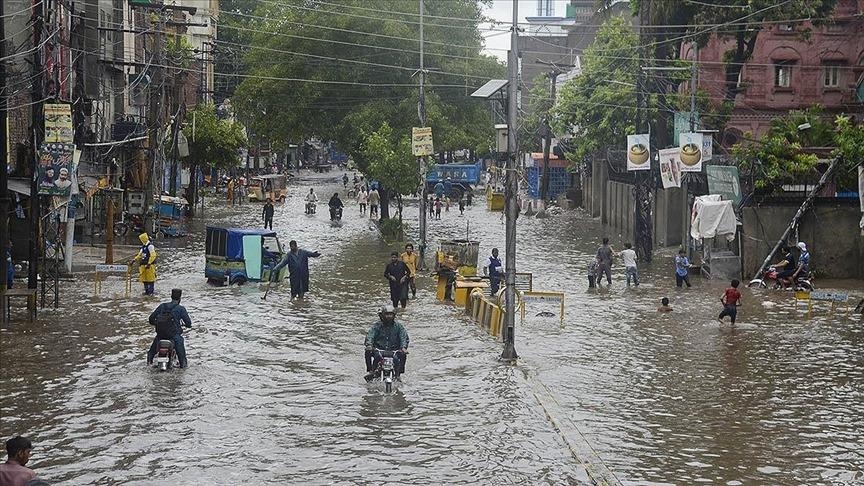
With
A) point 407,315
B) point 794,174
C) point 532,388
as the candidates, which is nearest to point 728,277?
point 794,174

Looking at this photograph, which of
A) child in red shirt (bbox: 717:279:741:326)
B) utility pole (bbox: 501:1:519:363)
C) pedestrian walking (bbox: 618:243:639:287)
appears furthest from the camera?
pedestrian walking (bbox: 618:243:639:287)

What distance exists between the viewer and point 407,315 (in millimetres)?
27453

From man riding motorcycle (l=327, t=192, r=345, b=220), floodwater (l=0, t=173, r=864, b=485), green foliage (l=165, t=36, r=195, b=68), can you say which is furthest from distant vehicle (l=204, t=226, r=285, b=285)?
man riding motorcycle (l=327, t=192, r=345, b=220)

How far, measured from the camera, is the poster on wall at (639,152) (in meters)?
39.8

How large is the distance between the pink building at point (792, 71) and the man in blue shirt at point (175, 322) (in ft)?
128

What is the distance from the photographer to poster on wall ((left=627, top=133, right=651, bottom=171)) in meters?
39.8

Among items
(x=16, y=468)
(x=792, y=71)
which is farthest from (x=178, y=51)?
(x=16, y=468)

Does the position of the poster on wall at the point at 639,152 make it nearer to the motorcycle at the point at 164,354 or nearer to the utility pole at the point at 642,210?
the utility pole at the point at 642,210

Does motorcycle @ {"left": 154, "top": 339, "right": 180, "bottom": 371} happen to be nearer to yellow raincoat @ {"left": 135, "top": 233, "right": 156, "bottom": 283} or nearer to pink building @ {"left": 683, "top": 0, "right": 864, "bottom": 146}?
yellow raincoat @ {"left": 135, "top": 233, "right": 156, "bottom": 283}

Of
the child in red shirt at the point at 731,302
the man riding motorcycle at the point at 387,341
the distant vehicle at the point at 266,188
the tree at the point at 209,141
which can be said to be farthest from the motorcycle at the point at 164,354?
the distant vehicle at the point at 266,188

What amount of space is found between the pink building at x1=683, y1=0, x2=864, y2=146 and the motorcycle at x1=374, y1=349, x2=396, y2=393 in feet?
128

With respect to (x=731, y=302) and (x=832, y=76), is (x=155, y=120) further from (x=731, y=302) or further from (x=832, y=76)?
(x=832, y=76)

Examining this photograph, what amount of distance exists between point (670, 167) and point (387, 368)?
73.1 ft

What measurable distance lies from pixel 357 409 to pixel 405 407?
684 mm
